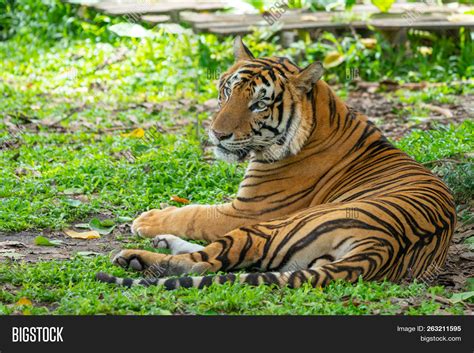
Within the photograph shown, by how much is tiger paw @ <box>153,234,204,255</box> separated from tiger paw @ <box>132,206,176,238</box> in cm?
24

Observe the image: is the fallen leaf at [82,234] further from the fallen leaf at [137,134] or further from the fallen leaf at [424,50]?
the fallen leaf at [424,50]

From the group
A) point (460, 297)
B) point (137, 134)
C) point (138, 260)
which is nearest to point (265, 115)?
point (138, 260)

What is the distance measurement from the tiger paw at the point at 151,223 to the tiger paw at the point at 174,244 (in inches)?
9.3

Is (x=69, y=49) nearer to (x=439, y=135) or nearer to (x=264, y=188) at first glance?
(x=439, y=135)

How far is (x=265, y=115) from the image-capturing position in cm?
618

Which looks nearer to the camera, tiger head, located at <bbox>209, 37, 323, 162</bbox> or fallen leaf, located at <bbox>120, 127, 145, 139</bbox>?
tiger head, located at <bbox>209, 37, 323, 162</bbox>

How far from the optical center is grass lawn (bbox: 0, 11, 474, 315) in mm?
4910

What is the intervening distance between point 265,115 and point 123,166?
7.65ft

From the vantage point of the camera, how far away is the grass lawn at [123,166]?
16.1 ft

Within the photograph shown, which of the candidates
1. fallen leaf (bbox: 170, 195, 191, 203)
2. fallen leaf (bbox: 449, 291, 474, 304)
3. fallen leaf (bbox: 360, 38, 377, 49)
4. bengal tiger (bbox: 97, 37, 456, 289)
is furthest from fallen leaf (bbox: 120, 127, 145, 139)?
fallen leaf (bbox: 449, 291, 474, 304)

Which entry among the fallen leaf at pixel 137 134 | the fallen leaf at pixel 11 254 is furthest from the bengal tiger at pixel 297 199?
the fallen leaf at pixel 137 134

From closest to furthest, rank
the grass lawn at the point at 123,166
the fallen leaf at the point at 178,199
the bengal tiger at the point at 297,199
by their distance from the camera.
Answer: the grass lawn at the point at 123,166 → the bengal tiger at the point at 297,199 → the fallen leaf at the point at 178,199

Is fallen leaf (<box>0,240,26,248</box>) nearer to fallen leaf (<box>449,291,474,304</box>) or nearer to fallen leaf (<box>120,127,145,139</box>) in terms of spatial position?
fallen leaf (<box>449,291,474,304</box>)

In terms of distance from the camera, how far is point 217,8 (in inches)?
512
